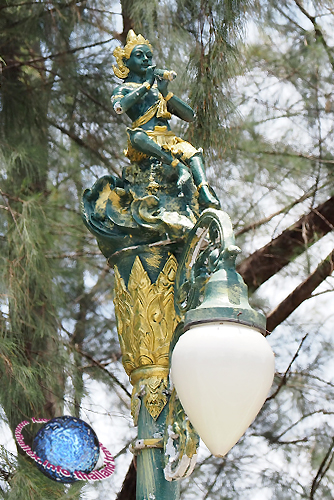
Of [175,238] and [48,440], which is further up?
[175,238]

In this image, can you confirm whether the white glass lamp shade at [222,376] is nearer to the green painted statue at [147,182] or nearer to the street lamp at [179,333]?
the street lamp at [179,333]

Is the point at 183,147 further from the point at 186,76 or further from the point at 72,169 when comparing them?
the point at 72,169

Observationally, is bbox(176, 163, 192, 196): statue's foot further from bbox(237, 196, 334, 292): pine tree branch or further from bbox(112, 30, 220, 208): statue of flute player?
bbox(237, 196, 334, 292): pine tree branch

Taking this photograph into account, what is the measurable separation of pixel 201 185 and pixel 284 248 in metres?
2.38

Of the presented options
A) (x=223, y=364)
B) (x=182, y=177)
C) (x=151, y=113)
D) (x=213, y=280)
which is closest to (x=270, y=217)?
(x=151, y=113)

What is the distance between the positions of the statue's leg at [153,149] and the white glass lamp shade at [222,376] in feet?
2.23

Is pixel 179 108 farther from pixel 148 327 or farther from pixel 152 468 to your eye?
pixel 152 468

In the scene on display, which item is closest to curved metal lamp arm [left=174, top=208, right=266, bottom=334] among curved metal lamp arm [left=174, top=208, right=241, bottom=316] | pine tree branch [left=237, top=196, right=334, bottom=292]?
curved metal lamp arm [left=174, top=208, right=241, bottom=316]

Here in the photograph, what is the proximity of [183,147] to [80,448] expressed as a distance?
3.58 feet

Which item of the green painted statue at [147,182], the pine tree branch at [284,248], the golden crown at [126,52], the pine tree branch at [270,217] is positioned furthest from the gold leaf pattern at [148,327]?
the pine tree branch at [270,217]

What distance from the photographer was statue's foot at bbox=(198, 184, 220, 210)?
189 cm

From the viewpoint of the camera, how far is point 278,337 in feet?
15.5

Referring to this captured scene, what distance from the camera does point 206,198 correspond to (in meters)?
1.90

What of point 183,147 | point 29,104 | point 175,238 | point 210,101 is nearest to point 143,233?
point 175,238
